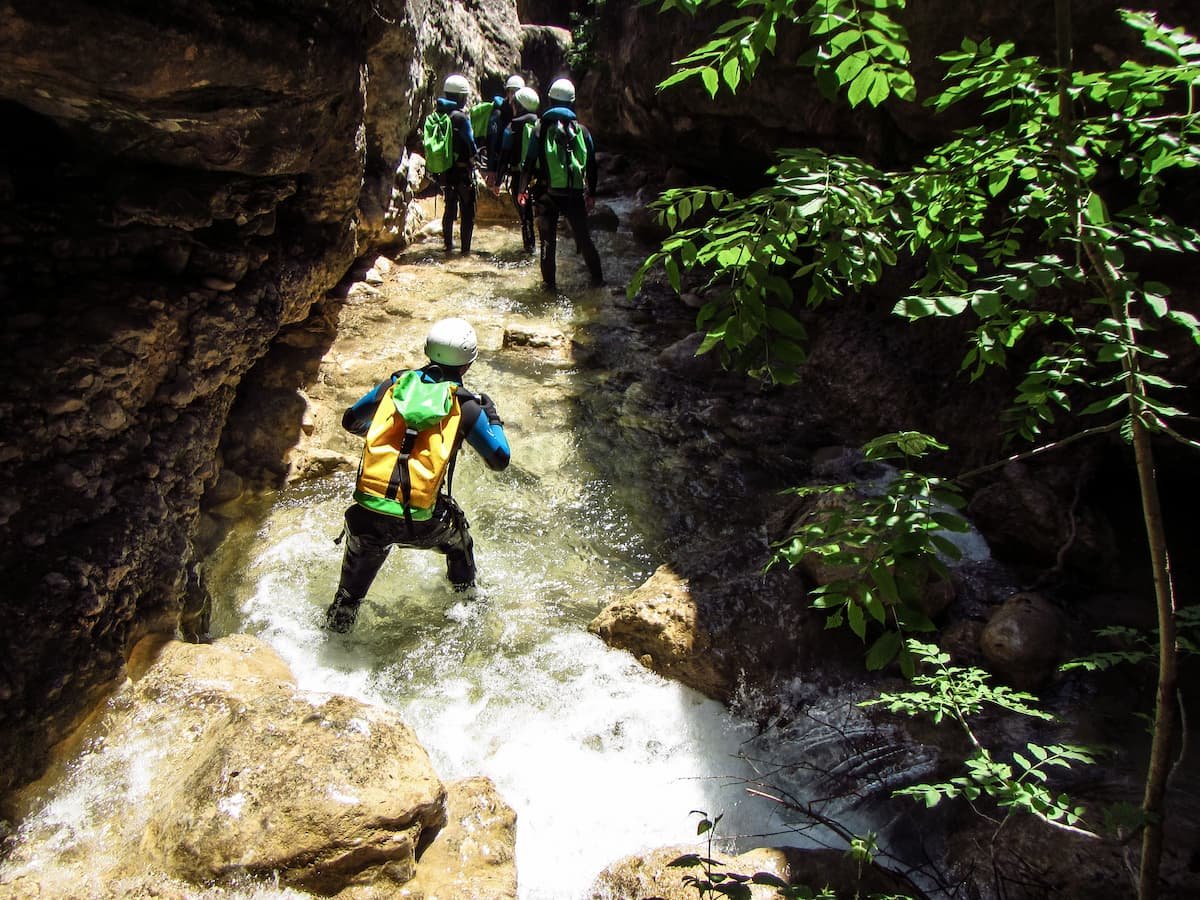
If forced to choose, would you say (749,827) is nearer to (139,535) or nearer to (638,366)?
(139,535)

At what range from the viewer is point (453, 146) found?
27.0ft

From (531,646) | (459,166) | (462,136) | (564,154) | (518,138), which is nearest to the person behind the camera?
(531,646)

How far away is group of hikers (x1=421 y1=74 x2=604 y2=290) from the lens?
766 centimetres

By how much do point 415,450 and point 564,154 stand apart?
5206 mm

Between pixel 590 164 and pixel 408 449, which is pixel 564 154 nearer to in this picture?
pixel 590 164

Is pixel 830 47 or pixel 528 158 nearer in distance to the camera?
pixel 830 47

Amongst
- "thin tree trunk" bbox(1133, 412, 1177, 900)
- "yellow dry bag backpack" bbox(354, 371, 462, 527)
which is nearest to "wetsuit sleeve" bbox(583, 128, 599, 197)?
"yellow dry bag backpack" bbox(354, 371, 462, 527)

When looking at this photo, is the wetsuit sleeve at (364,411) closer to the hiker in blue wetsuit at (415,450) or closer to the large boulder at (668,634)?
the hiker in blue wetsuit at (415,450)

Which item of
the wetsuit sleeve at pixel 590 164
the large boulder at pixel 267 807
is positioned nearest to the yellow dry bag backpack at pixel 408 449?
the large boulder at pixel 267 807

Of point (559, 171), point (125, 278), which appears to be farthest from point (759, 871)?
point (559, 171)

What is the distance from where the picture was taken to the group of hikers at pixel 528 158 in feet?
25.1

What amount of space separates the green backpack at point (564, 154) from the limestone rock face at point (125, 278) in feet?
9.90

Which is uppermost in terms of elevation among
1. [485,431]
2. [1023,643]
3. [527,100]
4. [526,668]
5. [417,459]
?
[527,100]

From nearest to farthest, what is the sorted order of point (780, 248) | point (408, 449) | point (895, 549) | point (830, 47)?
1. point (830, 47)
2. point (780, 248)
3. point (895, 549)
4. point (408, 449)
